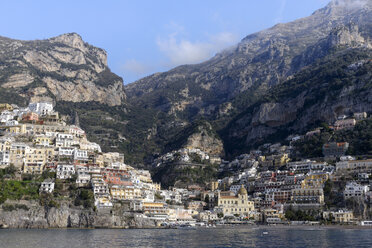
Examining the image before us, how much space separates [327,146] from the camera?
14862 cm

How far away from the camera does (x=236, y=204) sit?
440 ft

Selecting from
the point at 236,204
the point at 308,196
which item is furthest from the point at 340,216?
the point at 236,204

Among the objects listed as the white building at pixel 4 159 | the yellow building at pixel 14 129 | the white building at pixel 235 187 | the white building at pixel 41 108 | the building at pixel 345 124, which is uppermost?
the white building at pixel 41 108

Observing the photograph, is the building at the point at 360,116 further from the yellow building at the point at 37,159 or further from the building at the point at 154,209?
the yellow building at the point at 37,159

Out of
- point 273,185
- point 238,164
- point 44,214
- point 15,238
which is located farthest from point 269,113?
point 15,238

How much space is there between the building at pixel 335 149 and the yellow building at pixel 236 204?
30.1 meters

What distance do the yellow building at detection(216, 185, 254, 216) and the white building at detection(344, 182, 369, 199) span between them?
91.3 feet

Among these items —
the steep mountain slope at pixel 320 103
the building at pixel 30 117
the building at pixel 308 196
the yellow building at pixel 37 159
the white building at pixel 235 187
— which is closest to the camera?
the yellow building at pixel 37 159

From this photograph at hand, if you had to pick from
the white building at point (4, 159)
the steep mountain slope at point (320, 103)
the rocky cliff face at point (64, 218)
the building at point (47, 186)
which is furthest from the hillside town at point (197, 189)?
the steep mountain slope at point (320, 103)

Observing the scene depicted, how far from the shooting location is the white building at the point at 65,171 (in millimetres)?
117125

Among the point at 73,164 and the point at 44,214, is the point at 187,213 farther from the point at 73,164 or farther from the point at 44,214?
the point at 44,214

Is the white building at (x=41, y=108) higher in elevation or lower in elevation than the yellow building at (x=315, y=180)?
higher

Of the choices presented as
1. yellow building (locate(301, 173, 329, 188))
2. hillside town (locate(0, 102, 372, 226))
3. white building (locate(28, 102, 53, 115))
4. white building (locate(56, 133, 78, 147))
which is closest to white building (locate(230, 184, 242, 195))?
hillside town (locate(0, 102, 372, 226))

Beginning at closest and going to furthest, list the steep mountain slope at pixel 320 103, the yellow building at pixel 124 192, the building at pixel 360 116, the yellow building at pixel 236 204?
Answer: the yellow building at pixel 124 192, the yellow building at pixel 236 204, the building at pixel 360 116, the steep mountain slope at pixel 320 103
